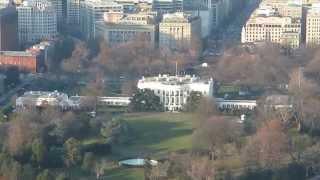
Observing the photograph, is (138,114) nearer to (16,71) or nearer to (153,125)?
(153,125)

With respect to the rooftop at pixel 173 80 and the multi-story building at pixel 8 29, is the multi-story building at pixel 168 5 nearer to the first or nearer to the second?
the multi-story building at pixel 8 29

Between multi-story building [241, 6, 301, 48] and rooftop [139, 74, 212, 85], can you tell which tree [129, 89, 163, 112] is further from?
multi-story building [241, 6, 301, 48]

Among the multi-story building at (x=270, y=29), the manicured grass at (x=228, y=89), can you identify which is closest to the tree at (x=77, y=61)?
the manicured grass at (x=228, y=89)

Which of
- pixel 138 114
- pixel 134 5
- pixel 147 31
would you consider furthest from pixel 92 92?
pixel 134 5

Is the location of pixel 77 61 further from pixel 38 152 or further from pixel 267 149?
pixel 267 149

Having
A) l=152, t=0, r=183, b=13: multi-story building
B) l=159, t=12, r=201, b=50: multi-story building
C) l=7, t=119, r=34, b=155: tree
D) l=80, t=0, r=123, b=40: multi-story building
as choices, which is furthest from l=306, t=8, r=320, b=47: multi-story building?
l=7, t=119, r=34, b=155: tree

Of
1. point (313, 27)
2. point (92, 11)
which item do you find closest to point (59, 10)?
point (92, 11)

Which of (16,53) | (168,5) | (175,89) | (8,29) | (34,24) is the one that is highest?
(168,5)
